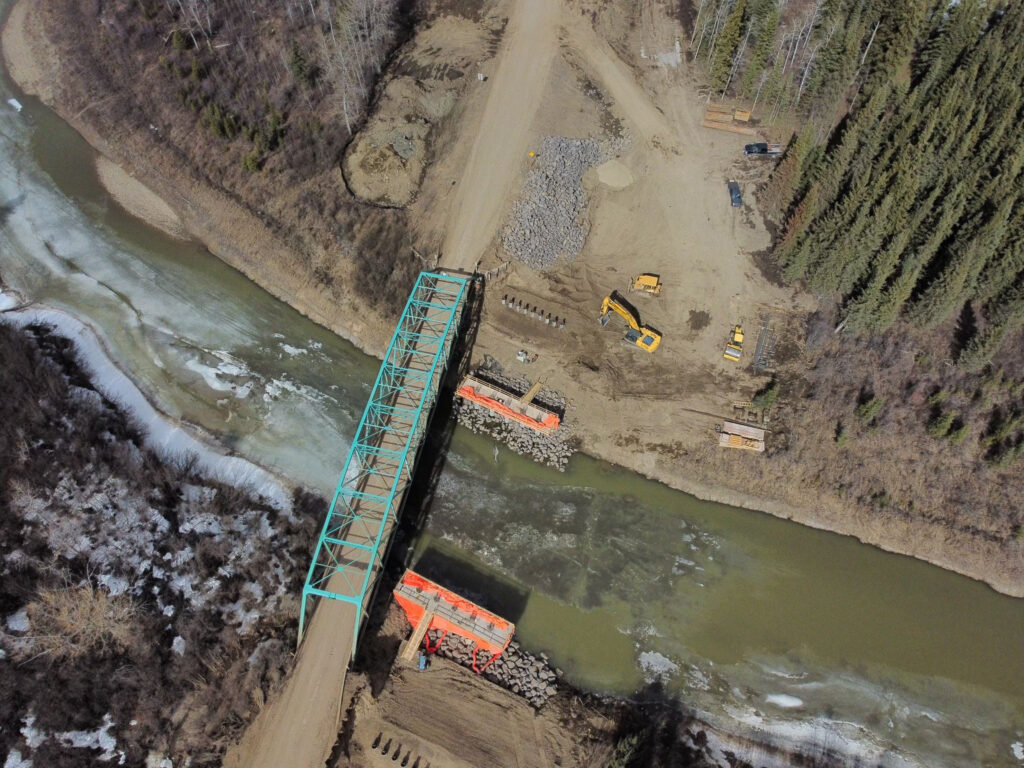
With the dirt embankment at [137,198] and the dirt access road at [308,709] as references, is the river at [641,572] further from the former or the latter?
the dirt access road at [308,709]

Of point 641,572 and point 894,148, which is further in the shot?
point 894,148

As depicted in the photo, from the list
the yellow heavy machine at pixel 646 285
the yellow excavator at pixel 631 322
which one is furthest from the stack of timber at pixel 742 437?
the yellow heavy machine at pixel 646 285

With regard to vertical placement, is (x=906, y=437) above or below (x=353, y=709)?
above

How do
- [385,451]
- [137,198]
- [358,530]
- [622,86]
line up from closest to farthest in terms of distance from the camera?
[358,530] < [385,451] < [137,198] < [622,86]

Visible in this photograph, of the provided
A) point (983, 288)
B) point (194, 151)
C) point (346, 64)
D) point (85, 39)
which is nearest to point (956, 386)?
point (983, 288)

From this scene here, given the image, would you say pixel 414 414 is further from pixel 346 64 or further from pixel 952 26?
pixel 952 26

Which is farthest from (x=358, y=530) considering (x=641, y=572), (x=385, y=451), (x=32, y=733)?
(x=32, y=733)

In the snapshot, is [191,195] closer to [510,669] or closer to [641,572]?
[510,669]
